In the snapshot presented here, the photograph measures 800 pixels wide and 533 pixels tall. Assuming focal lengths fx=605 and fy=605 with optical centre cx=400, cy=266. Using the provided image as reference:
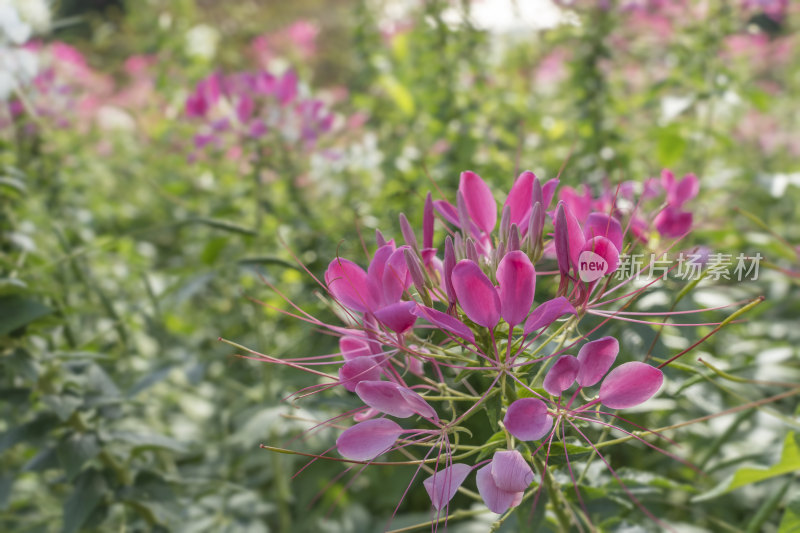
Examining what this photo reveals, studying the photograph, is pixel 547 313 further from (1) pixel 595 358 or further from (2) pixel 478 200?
(2) pixel 478 200

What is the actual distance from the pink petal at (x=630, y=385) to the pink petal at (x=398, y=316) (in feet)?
0.58

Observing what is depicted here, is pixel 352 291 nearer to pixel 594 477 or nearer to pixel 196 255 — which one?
pixel 594 477

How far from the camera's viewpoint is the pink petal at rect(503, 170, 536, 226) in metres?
0.62

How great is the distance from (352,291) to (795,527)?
1.89 feet

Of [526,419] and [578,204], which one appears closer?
[526,419]

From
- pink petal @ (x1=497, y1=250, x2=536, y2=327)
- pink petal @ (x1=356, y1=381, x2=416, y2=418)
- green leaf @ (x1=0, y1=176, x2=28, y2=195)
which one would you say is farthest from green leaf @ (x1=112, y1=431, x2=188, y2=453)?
pink petal @ (x1=497, y1=250, x2=536, y2=327)

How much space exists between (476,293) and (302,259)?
39.8 inches

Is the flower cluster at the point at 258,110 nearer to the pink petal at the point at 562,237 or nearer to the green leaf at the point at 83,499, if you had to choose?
the green leaf at the point at 83,499

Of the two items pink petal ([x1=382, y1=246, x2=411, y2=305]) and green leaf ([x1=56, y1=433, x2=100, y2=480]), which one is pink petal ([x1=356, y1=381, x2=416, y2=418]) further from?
green leaf ([x1=56, y1=433, x2=100, y2=480])

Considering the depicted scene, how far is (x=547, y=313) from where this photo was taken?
51 cm

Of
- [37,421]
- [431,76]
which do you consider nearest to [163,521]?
[37,421]

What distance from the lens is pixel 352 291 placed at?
0.59 metres

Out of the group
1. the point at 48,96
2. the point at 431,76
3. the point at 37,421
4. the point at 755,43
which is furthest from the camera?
the point at 755,43

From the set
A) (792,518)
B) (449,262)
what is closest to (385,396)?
(449,262)
